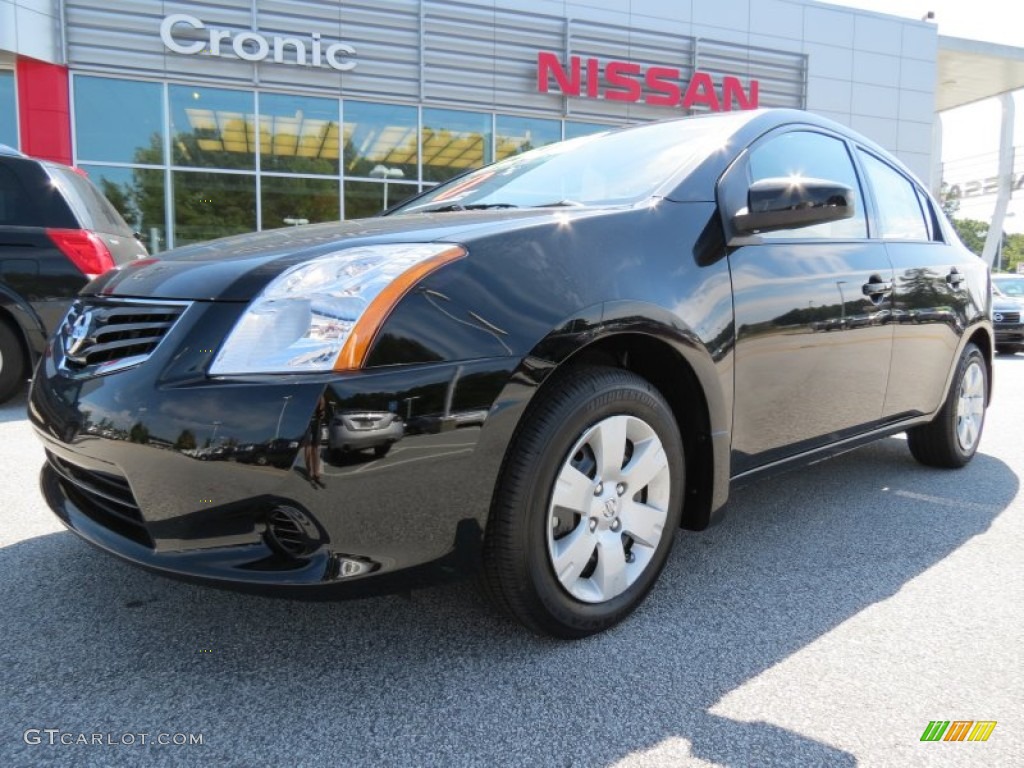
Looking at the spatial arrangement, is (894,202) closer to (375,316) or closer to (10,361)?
(375,316)

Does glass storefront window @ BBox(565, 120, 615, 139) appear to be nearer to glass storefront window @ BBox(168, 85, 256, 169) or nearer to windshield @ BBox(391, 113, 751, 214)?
glass storefront window @ BBox(168, 85, 256, 169)

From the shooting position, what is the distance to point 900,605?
7.71 feet

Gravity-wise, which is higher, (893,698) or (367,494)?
(367,494)

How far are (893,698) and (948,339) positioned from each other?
227cm

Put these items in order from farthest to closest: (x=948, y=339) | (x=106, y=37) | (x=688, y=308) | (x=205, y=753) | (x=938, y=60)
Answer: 1. (x=938, y=60)
2. (x=106, y=37)
3. (x=948, y=339)
4. (x=688, y=308)
5. (x=205, y=753)

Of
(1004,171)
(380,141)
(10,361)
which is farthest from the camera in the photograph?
(1004,171)

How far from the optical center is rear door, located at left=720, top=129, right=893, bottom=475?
94.7 inches

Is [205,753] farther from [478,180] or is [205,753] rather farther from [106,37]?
[106,37]

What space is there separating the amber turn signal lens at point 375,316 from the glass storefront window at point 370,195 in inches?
466

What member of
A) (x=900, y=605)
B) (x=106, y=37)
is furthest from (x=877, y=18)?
(x=900, y=605)

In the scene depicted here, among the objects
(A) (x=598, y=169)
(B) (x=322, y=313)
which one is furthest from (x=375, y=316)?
(A) (x=598, y=169)

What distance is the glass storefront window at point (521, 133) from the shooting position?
14.0 metres

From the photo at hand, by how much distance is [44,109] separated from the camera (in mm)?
11336

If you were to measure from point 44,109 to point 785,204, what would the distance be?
12390 mm
